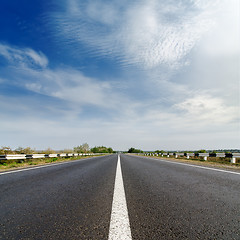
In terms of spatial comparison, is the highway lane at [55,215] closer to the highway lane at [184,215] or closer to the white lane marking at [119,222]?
the white lane marking at [119,222]

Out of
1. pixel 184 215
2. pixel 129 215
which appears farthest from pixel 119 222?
pixel 184 215

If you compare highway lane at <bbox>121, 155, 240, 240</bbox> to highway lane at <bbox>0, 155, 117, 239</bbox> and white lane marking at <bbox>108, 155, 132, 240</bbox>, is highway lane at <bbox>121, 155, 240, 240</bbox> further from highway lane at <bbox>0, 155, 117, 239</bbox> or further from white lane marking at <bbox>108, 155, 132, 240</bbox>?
highway lane at <bbox>0, 155, 117, 239</bbox>

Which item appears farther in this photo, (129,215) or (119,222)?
(129,215)

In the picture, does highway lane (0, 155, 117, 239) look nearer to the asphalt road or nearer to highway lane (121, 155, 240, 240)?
the asphalt road

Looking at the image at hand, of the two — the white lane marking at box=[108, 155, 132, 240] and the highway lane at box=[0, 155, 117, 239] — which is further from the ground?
the white lane marking at box=[108, 155, 132, 240]

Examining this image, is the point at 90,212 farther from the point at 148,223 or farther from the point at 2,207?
the point at 2,207

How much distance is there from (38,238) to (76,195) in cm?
162

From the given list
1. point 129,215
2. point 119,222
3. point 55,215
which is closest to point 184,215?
point 129,215

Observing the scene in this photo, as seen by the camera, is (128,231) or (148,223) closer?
(128,231)

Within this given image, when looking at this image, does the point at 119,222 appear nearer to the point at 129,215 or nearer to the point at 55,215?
the point at 129,215

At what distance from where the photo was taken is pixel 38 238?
160 centimetres

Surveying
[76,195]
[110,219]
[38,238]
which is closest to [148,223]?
[110,219]

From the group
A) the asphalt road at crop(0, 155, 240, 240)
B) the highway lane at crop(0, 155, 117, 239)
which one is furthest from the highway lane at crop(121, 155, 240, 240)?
the highway lane at crop(0, 155, 117, 239)

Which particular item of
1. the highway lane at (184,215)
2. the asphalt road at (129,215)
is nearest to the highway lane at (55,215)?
the asphalt road at (129,215)
